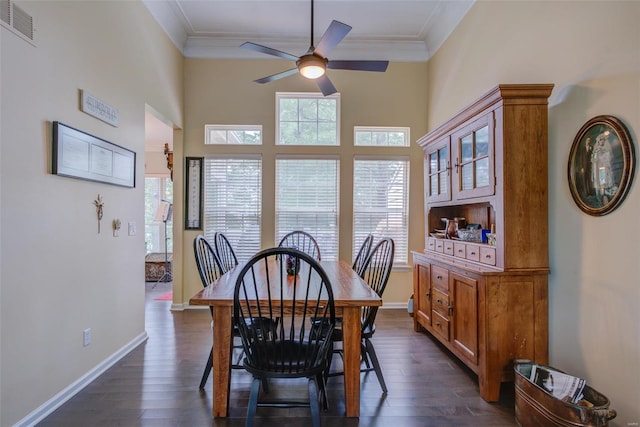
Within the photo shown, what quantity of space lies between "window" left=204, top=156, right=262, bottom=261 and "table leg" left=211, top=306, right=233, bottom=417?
7.77 ft

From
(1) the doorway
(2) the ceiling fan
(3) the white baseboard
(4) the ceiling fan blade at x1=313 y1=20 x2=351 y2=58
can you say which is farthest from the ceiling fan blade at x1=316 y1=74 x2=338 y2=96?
(1) the doorway

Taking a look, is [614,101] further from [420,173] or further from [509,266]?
[420,173]

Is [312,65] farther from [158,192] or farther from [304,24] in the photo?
[158,192]

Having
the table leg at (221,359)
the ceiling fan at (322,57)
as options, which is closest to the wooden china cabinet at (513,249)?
the ceiling fan at (322,57)

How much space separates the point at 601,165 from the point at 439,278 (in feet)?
4.76

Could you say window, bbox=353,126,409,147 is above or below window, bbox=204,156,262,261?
above

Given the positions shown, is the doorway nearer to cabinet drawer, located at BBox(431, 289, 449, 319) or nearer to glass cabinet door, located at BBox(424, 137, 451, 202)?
glass cabinet door, located at BBox(424, 137, 451, 202)

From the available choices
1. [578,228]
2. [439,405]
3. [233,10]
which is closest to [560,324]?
[578,228]

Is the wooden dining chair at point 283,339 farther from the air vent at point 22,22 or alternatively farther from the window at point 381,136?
the window at point 381,136

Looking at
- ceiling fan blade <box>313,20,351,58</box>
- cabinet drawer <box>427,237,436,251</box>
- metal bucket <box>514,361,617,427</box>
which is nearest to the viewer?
metal bucket <box>514,361,617,427</box>

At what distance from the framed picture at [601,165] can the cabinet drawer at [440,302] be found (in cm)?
122

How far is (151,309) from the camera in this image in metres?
4.26

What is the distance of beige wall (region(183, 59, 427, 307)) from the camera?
425cm

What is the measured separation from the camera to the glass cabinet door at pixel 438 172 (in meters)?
3.01
